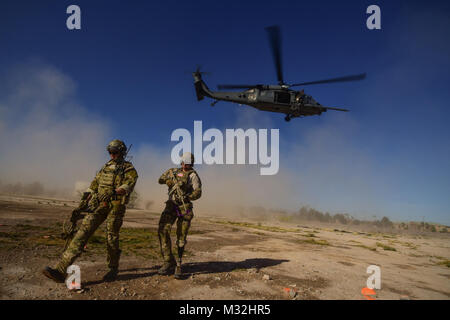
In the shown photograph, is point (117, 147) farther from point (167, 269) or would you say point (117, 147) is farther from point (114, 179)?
point (167, 269)

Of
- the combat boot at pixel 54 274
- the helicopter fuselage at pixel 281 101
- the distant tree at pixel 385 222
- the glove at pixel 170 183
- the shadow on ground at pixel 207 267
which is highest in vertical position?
the helicopter fuselage at pixel 281 101

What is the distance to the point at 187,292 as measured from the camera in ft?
13.7

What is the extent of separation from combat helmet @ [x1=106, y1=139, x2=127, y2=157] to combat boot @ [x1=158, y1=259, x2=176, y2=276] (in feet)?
9.33

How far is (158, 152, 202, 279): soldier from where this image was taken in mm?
5141

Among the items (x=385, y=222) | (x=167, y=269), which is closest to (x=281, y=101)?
(x=167, y=269)

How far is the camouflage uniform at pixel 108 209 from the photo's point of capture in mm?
4191

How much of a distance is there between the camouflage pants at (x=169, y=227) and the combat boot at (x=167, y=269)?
7 centimetres

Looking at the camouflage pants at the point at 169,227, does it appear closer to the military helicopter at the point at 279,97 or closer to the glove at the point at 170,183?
the glove at the point at 170,183

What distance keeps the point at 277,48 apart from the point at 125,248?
1559 centimetres

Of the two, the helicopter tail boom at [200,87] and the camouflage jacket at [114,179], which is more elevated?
the helicopter tail boom at [200,87]

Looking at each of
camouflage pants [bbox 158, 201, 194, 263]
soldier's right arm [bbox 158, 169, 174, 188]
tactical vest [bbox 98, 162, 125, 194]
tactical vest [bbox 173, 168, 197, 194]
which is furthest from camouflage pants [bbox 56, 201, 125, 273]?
tactical vest [bbox 173, 168, 197, 194]

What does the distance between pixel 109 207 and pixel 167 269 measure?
201cm

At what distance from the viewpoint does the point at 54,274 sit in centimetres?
383

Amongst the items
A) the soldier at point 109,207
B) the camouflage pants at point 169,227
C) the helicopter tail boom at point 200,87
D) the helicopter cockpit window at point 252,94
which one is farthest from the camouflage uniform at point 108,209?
the helicopter tail boom at point 200,87
